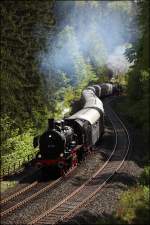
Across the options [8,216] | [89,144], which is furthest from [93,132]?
[8,216]

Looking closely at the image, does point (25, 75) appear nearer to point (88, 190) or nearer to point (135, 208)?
point (88, 190)

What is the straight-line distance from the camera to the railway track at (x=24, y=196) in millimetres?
23594

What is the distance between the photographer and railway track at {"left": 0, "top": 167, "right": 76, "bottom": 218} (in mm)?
23594

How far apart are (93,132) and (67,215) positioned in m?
16.7

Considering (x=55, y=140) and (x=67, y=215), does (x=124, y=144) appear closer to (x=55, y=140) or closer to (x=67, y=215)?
(x=55, y=140)

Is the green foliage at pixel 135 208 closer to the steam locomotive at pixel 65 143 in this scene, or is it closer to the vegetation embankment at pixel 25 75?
the steam locomotive at pixel 65 143

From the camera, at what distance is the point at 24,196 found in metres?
26.0

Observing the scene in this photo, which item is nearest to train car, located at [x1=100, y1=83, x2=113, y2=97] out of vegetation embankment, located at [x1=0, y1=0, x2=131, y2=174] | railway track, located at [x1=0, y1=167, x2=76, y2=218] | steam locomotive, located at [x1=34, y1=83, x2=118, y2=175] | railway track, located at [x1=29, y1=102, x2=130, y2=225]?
vegetation embankment, located at [x1=0, y1=0, x2=131, y2=174]

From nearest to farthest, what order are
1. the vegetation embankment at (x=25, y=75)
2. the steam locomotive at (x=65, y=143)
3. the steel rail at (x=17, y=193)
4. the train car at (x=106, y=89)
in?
1. the steel rail at (x=17, y=193)
2. the steam locomotive at (x=65, y=143)
3. the vegetation embankment at (x=25, y=75)
4. the train car at (x=106, y=89)

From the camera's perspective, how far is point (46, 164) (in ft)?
98.5

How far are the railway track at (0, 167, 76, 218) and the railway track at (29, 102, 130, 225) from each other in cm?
201

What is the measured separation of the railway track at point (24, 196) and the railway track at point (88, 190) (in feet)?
6.60

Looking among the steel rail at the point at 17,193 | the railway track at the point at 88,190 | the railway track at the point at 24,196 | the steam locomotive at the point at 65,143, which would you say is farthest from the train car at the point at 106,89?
the steel rail at the point at 17,193

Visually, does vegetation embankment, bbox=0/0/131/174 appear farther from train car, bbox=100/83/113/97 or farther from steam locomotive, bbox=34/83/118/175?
train car, bbox=100/83/113/97
